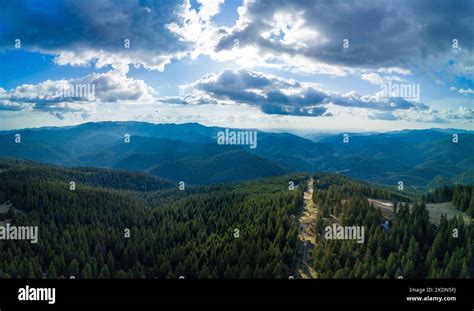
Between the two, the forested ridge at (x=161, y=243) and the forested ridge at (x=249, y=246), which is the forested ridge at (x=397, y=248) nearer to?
the forested ridge at (x=249, y=246)

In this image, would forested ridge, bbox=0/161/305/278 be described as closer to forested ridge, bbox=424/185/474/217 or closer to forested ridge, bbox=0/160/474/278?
forested ridge, bbox=0/160/474/278

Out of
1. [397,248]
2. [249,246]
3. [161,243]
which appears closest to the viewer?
[397,248]

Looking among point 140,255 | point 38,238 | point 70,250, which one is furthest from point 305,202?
point 38,238

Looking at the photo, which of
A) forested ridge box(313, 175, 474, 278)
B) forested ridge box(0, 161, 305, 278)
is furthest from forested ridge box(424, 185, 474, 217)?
forested ridge box(0, 161, 305, 278)

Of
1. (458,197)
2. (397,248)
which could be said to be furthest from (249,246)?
(458,197)

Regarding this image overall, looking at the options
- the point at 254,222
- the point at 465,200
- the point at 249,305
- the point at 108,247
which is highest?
the point at 249,305

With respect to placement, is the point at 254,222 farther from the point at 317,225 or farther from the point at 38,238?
the point at 38,238

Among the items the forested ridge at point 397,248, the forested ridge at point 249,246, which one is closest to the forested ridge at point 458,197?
the forested ridge at point 249,246

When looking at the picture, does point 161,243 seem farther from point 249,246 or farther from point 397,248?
point 397,248

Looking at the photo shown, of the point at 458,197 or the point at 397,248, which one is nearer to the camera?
the point at 397,248

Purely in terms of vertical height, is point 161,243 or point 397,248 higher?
point 397,248

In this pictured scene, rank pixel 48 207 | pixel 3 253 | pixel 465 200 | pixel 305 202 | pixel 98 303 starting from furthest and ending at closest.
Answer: pixel 48 207
pixel 305 202
pixel 465 200
pixel 3 253
pixel 98 303
